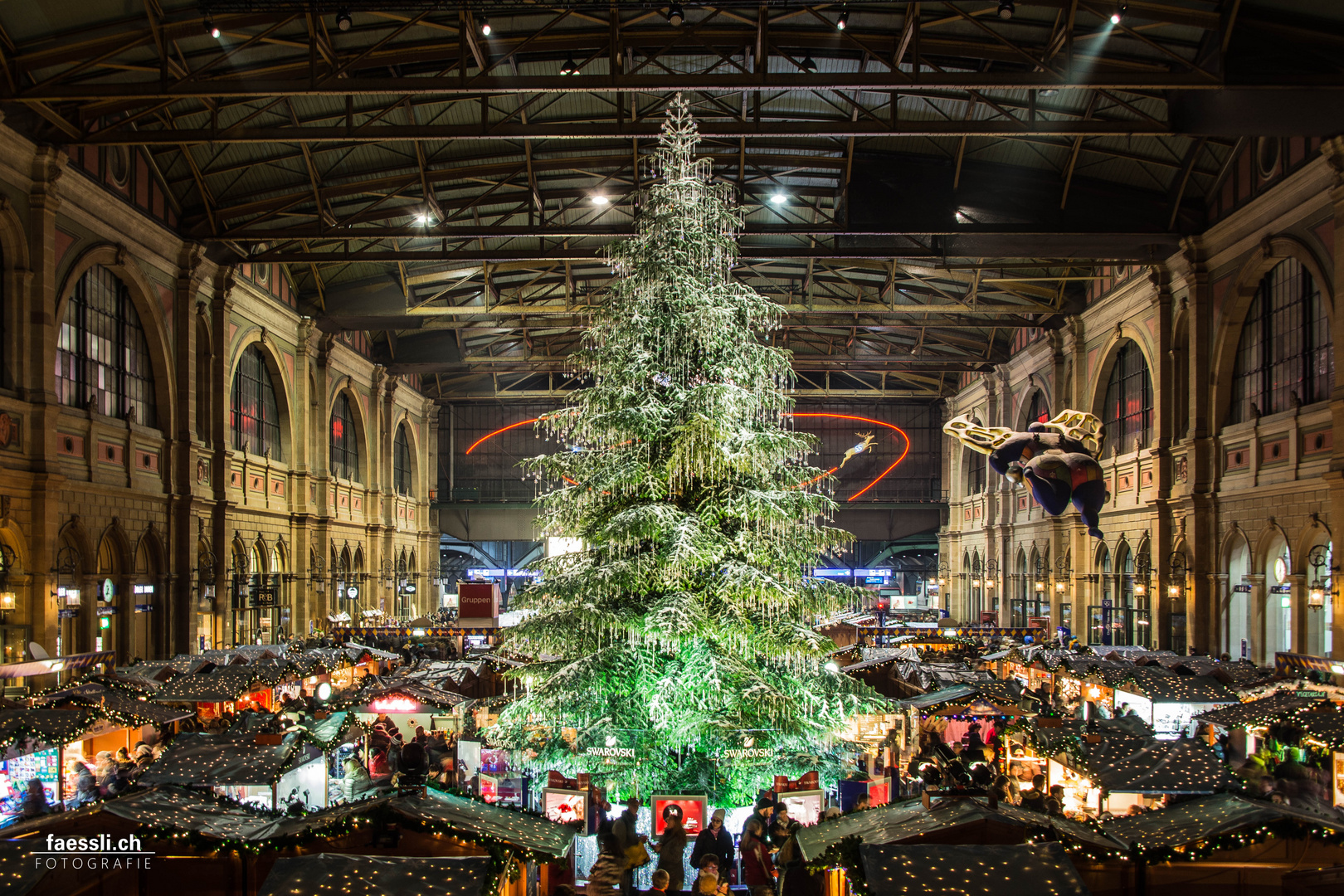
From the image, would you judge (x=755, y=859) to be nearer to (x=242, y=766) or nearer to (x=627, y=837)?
(x=627, y=837)

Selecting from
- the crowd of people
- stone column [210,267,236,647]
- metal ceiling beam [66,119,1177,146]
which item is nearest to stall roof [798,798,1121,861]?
the crowd of people

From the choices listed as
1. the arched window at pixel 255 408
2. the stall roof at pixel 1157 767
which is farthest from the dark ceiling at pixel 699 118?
the stall roof at pixel 1157 767

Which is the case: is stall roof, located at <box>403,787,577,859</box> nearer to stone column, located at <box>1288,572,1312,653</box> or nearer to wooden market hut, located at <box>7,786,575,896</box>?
wooden market hut, located at <box>7,786,575,896</box>

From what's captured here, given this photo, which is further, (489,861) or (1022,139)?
(1022,139)

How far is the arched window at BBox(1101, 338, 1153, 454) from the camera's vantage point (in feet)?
113

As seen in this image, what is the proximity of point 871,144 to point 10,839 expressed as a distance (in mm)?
26760

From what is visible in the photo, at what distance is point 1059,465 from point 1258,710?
966 centimetres

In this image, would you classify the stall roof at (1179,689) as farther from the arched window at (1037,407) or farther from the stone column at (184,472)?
the arched window at (1037,407)

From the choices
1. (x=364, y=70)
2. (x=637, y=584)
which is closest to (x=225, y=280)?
(x=364, y=70)

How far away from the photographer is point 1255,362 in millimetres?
27594

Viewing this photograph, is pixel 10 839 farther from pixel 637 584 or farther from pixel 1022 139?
pixel 1022 139

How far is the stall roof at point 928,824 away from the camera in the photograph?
812 cm

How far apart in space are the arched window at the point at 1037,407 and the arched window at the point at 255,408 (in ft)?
95.1

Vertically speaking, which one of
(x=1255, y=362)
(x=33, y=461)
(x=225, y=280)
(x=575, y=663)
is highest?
(x=225, y=280)
